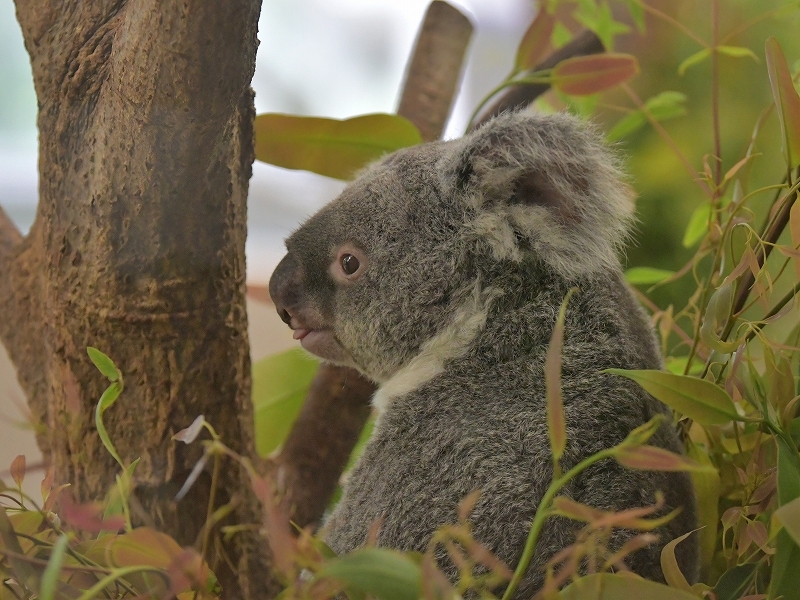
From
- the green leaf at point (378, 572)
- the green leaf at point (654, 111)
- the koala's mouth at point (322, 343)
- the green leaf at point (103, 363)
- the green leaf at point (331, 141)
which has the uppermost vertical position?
the green leaf at point (654, 111)

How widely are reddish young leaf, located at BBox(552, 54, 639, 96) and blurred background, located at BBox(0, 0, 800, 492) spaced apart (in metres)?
0.22

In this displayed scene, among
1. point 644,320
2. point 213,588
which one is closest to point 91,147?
point 213,588

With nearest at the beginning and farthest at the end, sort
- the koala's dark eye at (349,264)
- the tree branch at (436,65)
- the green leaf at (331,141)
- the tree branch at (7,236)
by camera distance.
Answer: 1. the koala's dark eye at (349,264)
2. the tree branch at (7,236)
3. the green leaf at (331,141)
4. the tree branch at (436,65)

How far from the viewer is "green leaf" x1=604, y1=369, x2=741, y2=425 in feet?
2.95

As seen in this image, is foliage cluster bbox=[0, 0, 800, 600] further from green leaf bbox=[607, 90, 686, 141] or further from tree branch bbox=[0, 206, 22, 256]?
tree branch bbox=[0, 206, 22, 256]

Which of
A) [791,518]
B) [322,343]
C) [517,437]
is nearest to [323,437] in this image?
[322,343]

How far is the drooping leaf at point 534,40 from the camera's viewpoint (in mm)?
2090

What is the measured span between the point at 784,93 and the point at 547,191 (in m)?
0.42

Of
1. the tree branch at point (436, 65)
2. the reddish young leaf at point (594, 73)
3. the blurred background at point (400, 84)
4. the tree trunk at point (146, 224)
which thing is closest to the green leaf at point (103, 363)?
the tree trunk at point (146, 224)

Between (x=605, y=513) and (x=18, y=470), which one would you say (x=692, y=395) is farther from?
(x=18, y=470)

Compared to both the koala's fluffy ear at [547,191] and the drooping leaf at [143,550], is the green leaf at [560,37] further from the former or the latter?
the drooping leaf at [143,550]

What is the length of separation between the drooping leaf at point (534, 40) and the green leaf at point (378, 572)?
176 centimetres

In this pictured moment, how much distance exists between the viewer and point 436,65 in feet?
8.12

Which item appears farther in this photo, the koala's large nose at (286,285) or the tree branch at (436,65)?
the tree branch at (436,65)
